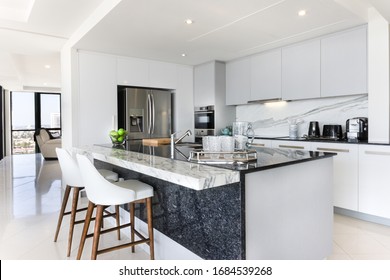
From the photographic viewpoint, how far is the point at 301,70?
3916 mm

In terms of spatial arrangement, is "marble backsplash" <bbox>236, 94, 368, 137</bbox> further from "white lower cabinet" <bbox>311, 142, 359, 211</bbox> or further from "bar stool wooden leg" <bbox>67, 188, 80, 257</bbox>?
"bar stool wooden leg" <bbox>67, 188, 80, 257</bbox>

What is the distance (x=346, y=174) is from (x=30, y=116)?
Result: 33.9ft

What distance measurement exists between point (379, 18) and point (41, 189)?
5.34 metres

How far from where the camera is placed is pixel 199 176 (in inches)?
51.2

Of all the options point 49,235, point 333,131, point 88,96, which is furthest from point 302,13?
point 49,235

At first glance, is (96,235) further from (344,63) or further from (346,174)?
(344,63)

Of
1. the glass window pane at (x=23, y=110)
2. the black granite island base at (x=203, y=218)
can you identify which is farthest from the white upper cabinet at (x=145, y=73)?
the glass window pane at (x=23, y=110)

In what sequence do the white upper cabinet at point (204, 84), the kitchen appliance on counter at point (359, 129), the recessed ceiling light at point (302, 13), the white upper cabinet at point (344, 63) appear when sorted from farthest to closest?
the white upper cabinet at point (204, 84) < the kitchen appliance on counter at point (359, 129) < the white upper cabinet at point (344, 63) < the recessed ceiling light at point (302, 13)

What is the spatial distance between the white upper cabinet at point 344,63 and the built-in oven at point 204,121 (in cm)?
194

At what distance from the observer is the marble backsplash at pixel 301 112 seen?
3.73 m

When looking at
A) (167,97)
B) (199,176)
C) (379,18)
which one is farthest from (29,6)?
(379,18)

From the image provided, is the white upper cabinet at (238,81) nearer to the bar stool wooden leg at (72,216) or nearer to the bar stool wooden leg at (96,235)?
the bar stool wooden leg at (72,216)

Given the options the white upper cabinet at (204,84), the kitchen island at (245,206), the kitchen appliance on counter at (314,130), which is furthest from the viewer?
the white upper cabinet at (204,84)

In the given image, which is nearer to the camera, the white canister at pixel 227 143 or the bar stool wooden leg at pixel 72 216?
the white canister at pixel 227 143
